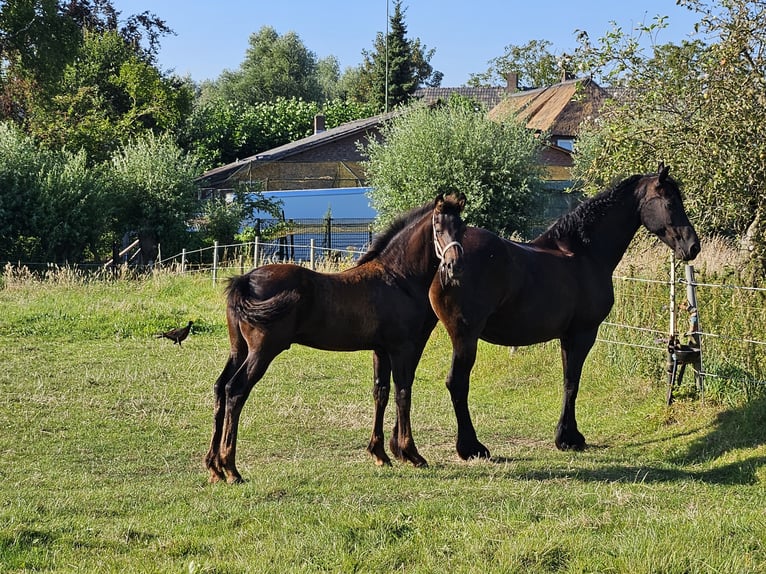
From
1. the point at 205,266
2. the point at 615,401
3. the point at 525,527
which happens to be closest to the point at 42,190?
the point at 205,266

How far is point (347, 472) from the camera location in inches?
293

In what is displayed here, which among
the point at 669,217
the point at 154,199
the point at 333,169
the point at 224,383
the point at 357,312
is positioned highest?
the point at 333,169

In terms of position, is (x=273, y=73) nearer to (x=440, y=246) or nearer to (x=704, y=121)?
(x=704, y=121)

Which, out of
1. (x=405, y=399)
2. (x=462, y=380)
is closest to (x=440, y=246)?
(x=405, y=399)

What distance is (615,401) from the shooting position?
11.2 m

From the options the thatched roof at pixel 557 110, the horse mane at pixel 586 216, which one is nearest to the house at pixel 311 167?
the thatched roof at pixel 557 110

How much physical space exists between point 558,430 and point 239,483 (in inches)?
144

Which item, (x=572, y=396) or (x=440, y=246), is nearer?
(x=440, y=246)

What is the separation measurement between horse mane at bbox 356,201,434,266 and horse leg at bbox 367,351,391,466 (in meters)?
0.88

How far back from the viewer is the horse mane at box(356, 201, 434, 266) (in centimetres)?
821

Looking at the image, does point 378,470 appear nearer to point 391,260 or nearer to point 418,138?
point 391,260

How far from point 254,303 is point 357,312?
0.92m

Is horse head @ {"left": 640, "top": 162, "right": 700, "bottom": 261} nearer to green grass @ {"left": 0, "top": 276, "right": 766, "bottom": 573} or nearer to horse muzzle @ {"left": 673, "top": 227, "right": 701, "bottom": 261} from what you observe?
horse muzzle @ {"left": 673, "top": 227, "right": 701, "bottom": 261}

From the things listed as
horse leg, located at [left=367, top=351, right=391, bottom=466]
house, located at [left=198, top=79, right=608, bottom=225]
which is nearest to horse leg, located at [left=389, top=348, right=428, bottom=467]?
horse leg, located at [left=367, top=351, right=391, bottom=466]
